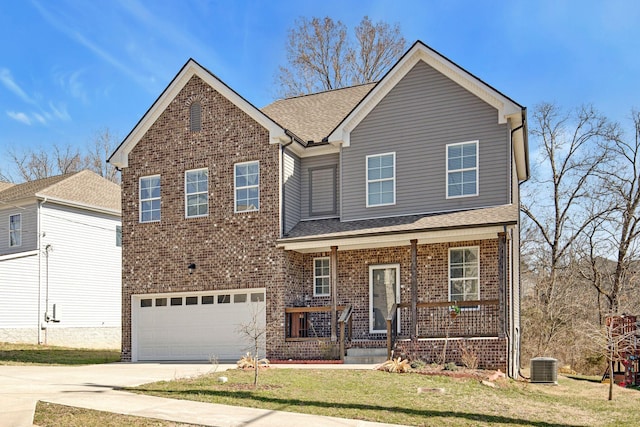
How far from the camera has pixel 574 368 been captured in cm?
2308

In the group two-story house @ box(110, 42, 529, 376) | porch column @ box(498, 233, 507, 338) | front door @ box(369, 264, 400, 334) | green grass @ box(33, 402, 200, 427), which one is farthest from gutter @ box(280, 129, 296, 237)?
green grass @ box(33, 402, 200, 427)

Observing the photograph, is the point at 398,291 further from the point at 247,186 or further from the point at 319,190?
the point at 247,186

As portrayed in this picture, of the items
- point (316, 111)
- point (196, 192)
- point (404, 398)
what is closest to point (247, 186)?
point (196, 192)

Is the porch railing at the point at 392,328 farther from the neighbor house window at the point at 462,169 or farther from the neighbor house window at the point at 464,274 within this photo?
the neighbor house window at the point at 462,169

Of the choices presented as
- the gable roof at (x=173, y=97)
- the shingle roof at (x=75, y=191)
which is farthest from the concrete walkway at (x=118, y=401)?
the shingle roof at (x=75, y=191)

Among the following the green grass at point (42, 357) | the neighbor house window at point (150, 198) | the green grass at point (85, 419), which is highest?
the neighbor house window at point (150, 198)

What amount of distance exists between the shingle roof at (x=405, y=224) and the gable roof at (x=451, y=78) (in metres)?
2.41

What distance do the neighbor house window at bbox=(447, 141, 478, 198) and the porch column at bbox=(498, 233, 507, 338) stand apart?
72.5 inches

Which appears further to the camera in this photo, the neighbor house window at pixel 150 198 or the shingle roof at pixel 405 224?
the neighbor house window at pixel 150 198

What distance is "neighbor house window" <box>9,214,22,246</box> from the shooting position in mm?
27828

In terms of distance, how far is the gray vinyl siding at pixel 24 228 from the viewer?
1073 inches

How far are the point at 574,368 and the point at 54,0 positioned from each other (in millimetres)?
20516

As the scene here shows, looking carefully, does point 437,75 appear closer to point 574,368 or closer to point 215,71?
point 215,71

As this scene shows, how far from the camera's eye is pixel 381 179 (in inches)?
728
